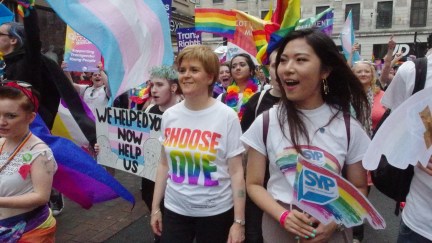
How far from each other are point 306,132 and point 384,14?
130 ft

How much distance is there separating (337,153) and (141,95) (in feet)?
12.1

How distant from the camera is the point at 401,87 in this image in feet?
6.21

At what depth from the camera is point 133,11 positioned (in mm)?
3146

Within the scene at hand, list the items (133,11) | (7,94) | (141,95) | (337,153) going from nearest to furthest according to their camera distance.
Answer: (337,153)
(7,94)
(133,11)
(141,95)

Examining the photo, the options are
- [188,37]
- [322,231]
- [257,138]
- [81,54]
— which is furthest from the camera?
[188,37]

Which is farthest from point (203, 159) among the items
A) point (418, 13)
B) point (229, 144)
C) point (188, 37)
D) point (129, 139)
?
point (418, 13)

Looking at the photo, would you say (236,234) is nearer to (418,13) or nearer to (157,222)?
(157,222)

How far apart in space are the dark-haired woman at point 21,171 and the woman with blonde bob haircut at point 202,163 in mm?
710

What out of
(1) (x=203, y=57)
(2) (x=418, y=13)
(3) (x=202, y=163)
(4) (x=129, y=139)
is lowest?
(4) (x=129, y=139)

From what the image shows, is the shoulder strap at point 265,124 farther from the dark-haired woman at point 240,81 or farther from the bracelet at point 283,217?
the dark-haired woman at point 240,81

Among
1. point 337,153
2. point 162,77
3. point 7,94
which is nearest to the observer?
point 337,153

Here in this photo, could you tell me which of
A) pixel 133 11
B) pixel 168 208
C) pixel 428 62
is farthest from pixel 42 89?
pixel 428 62

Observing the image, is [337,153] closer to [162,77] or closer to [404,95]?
[404,95]

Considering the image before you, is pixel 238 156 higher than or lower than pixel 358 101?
lower
